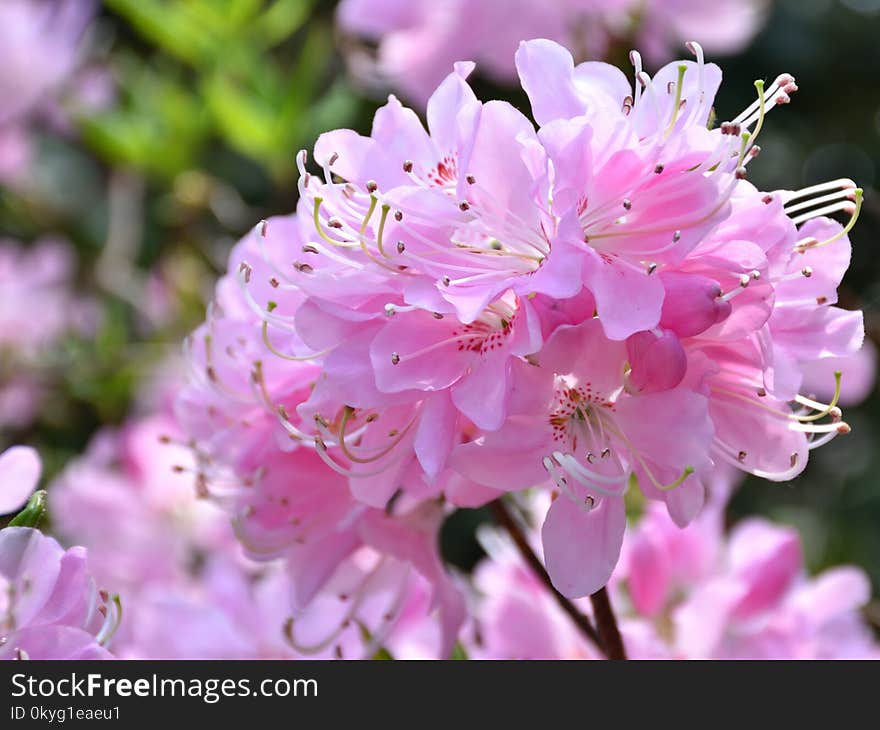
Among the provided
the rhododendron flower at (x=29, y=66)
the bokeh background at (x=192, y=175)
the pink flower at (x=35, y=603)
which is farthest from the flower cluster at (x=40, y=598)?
the rhododendron flower at (x=29, y=66)

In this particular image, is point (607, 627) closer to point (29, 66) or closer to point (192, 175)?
point (192, 175)

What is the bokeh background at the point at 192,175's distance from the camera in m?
1.44

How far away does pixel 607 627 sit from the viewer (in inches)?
27.8

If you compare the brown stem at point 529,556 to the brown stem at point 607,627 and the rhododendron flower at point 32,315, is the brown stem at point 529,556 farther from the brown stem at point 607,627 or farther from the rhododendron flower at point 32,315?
the rhododendron flower at point 32,315

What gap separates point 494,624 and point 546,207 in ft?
1.19

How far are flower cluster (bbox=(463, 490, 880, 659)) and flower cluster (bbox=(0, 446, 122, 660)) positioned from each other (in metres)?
0.34

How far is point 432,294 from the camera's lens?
23.4 inches

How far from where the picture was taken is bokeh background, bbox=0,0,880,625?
1.44m

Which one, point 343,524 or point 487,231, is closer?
point 487,231

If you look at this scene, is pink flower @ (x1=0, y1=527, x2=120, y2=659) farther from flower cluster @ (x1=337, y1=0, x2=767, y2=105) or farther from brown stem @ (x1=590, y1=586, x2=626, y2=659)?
flower cluster @ (x1=337, y1=0, x2=767, y2=105)

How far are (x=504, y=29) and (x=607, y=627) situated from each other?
755 mm

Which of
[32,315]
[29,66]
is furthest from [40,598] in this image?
[29,66]
